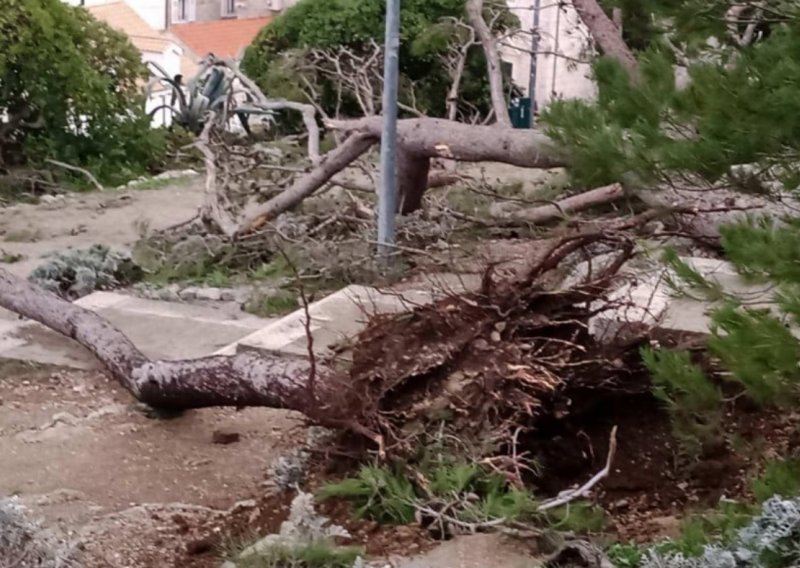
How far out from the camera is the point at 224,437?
4.75 m

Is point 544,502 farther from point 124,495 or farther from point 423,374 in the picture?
point 124,495

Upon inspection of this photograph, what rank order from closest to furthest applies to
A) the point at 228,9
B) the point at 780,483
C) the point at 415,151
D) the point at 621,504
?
the point at 780,483 < the point at 621,504 < the point at 415,151 < the point at 228,9

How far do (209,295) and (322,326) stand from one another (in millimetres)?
1967

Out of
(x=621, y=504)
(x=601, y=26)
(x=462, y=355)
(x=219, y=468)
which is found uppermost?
(x=601, y=26)

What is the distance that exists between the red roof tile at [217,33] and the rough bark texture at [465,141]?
1442 centimetres

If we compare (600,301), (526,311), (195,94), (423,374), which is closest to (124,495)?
(423,374)

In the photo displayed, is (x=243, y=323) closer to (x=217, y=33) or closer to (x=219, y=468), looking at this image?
(x=219, y=468)

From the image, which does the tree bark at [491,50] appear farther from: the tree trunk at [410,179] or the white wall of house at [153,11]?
the white wall of house at [153,11]

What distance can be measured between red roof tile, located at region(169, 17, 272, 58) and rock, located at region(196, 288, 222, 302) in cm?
1471

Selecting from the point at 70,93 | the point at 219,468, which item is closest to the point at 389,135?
the point at 219,468

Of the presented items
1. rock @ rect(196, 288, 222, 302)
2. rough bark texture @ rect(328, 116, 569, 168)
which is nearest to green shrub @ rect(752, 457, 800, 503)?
rough bark texture @ rect(328, 116, 569, 168)

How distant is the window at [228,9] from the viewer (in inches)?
912

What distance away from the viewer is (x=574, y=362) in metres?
4.02

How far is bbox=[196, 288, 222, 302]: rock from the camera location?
721 centimetres
